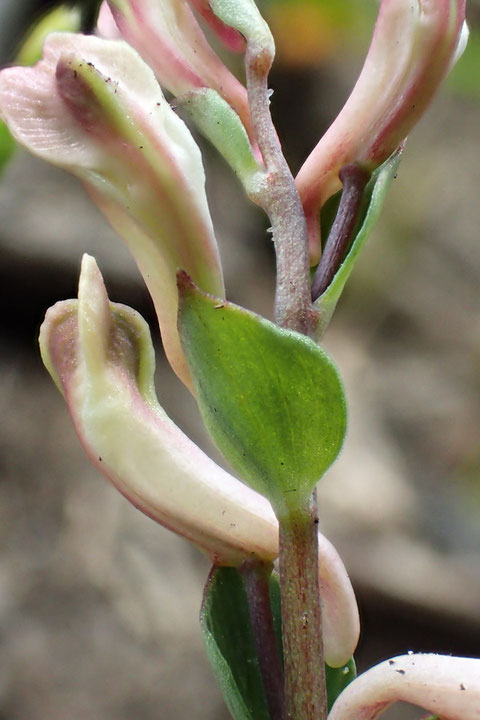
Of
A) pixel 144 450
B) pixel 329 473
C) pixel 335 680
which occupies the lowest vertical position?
pixel 329 473

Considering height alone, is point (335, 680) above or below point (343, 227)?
below

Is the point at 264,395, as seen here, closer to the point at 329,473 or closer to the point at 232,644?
the point at 232,644

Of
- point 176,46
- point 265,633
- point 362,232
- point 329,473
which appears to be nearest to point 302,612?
point 265,633

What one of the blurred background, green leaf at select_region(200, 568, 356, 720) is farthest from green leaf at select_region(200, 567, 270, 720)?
the blurred background

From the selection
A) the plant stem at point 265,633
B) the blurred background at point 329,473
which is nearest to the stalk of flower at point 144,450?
the plant stem at point 265,633

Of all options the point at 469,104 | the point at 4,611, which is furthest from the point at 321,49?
the point at 4,611

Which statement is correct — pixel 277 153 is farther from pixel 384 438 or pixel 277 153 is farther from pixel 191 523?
pixel 384 438

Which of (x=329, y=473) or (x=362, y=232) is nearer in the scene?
(x=362, y=232)
